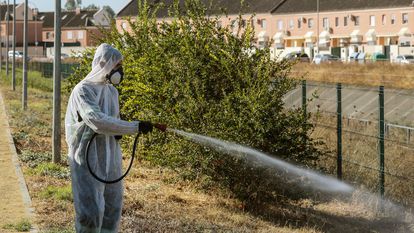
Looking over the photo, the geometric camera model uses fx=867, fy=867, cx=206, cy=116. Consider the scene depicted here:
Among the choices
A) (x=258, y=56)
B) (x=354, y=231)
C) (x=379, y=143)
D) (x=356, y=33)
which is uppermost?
(x=356, y=33)

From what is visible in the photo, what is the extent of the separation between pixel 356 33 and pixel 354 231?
77014 millimetres

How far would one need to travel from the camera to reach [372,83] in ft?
139

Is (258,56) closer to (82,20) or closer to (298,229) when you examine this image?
(298,229)

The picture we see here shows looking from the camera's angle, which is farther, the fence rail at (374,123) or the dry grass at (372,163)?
the dry grass at (372,163)

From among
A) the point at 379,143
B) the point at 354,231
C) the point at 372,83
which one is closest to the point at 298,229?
the point at 354,231

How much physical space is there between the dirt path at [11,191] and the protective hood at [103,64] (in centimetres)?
324

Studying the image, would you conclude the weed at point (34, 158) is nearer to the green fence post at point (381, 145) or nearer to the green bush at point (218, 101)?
the green bush at point (218, 101)

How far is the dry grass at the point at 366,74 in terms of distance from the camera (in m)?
41.5

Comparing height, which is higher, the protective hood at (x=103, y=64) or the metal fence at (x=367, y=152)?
the protective hood at (x=103, y=64)

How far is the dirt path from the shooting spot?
10883mm

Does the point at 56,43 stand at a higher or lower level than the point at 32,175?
higher

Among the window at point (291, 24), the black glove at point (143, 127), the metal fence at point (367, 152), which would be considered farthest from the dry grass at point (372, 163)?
the window at point (291, 24)

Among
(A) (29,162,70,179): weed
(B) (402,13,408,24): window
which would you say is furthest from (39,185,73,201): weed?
(B) (402,13,408,24): window

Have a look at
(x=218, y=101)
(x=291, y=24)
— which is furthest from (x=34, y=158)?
(x=291, y=24)
